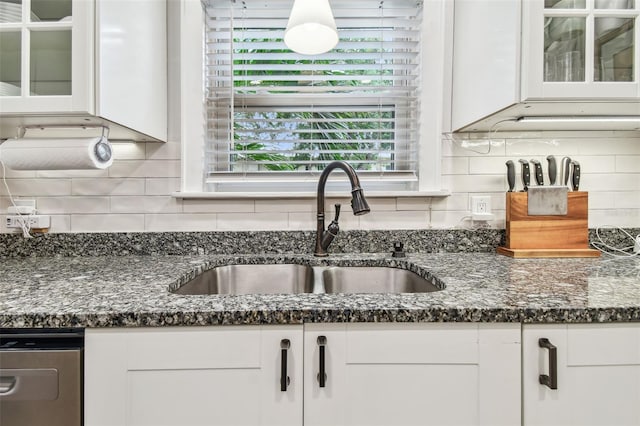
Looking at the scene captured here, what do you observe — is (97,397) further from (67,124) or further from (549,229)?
(549,229)

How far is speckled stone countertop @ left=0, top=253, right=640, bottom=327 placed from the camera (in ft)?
2.41

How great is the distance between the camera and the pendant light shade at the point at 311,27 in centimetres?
105

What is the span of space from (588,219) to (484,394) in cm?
106

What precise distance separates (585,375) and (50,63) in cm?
157

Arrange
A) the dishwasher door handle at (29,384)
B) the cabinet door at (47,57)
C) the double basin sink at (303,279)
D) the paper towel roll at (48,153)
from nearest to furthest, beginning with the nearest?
1. the dishwasher door handle at (29,384)
2. the cabinet door at (47,57)
3. the paper towel roll at (48,153)
4. the double basin sink at (303,279)

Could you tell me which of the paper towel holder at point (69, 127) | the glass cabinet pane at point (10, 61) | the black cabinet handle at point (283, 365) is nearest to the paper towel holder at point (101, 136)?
the paper towel holder at point (69, 127)

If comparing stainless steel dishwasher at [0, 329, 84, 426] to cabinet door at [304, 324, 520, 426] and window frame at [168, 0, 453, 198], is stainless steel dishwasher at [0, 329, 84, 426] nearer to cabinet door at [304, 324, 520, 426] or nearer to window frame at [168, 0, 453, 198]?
cabinet door at [304, 324, 520, 426]

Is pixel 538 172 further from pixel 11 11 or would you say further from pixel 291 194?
pixel 11 11

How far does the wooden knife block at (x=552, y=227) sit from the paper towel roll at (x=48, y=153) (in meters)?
1.51

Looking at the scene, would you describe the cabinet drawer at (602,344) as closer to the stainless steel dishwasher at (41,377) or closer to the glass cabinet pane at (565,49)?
the glass cabinet pane at (565,49)

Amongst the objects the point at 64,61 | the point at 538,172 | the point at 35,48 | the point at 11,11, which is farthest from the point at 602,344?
the point at 11,11

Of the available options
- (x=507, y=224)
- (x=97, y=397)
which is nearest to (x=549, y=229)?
(x=507, y=224)

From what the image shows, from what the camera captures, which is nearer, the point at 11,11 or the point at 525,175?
the point at 11,11

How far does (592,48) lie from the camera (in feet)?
3.48
